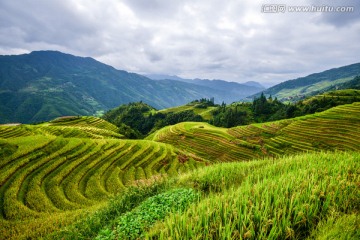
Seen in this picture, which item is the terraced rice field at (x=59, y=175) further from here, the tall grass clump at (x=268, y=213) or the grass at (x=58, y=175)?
the tall grass clump at (x=268, y=213)

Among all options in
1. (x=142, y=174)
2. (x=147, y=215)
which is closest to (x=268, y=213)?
(x=147, y=215)

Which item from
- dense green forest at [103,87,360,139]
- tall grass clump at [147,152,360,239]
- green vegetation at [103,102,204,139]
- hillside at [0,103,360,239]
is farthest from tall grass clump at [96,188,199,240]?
green vegetation at [103,102,204,139]

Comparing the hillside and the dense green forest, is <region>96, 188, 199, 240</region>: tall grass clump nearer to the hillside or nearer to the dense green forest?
the hillside

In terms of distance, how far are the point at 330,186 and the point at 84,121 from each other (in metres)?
112

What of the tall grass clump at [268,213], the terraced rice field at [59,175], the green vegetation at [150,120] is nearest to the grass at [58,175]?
the terraced rice field at [59,175]

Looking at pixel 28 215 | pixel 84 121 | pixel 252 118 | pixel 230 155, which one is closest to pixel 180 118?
pixel 252 118

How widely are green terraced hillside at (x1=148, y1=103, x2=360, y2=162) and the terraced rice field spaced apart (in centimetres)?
2711

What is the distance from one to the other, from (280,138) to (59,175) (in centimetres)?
6107

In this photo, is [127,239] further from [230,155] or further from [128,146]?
[230,155]

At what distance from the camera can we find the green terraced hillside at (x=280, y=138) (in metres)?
56.0

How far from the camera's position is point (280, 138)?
64000mm

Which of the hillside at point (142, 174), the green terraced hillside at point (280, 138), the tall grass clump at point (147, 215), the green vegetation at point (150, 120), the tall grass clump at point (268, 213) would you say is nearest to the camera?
the tall grass clump at point (268, 213)

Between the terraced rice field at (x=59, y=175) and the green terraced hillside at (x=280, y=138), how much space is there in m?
27.1

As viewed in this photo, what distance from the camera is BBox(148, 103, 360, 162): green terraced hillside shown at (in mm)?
55969
